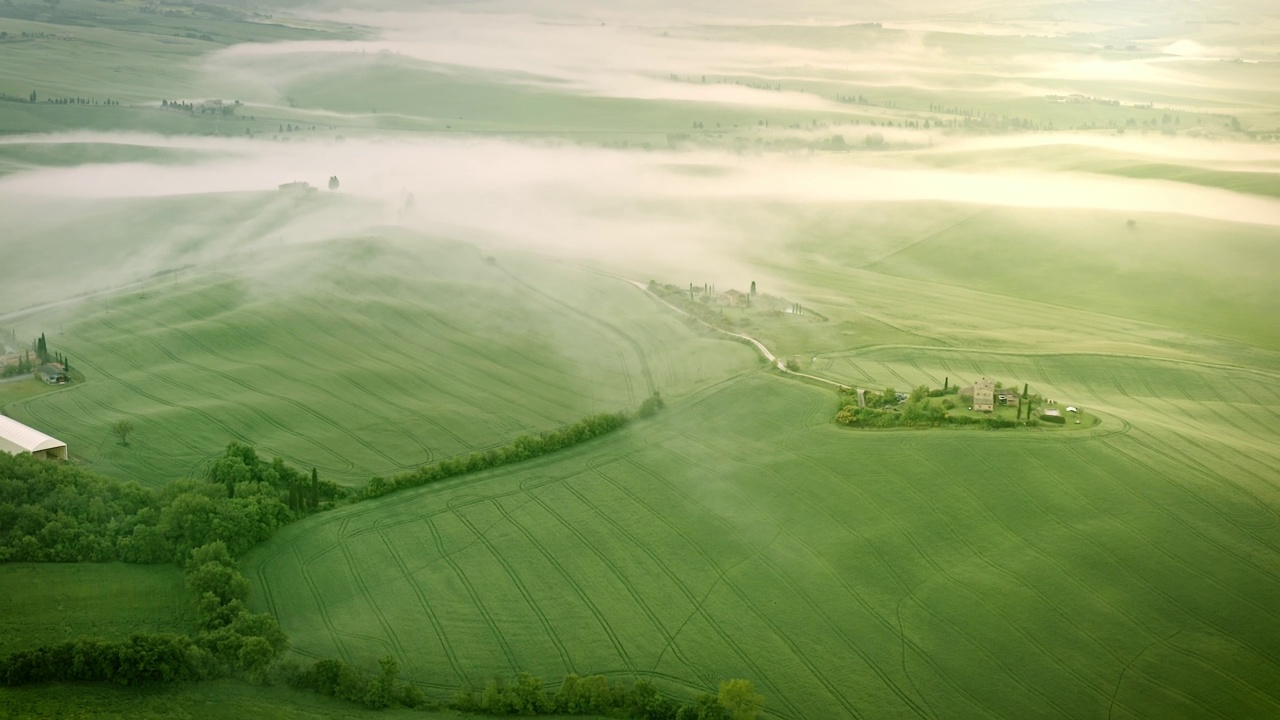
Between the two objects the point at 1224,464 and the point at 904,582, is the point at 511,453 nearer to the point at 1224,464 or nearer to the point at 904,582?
the point at 904,582

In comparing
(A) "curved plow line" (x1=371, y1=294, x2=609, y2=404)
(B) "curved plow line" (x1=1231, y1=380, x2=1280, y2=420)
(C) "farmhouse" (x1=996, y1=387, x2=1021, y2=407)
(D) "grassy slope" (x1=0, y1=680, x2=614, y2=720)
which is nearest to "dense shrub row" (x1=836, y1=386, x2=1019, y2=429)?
(C) "farmhouse" (x1=996, y1=387, x2=1021, y2=407)

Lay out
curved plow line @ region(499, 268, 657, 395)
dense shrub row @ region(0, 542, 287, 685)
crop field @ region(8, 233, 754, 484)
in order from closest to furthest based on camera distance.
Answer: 1. dense shrub row @ region(0, 542, 287, 685)
2. crop field @ region(8, 233, 754, 484)
3. curved plow line @ region(499, 268, 657, 395)

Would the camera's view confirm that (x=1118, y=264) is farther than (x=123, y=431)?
Yes

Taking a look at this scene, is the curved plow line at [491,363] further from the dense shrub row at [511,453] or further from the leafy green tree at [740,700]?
the leafy green tree at [740,700]

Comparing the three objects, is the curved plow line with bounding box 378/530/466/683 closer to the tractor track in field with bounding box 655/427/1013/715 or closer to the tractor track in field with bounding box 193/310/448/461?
the tractor track in field with bounding box 193/310/448/461

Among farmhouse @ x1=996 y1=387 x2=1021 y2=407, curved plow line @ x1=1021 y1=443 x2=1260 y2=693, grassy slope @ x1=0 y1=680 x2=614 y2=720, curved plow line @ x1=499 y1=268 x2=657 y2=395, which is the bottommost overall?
grassy slope @ x1=0 y1=680 x2=614 y2=720

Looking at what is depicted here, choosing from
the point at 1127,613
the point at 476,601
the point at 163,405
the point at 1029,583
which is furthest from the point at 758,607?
the point at 163,405
